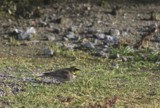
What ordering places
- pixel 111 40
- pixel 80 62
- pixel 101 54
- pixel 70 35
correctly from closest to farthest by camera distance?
1. pixel 80 62
2. pixel 101 54
3. pixel 111 40
4. pixel 70 35

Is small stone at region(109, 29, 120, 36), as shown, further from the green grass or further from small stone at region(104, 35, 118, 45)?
the green grass

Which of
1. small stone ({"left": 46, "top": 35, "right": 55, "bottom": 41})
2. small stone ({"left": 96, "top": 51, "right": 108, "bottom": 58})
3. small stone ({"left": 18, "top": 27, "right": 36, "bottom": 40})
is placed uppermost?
small stone ({"left": 18, "top": 27, "right": 36, "bottom": 40})

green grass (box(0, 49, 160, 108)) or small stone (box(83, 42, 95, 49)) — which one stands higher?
green grass (box(0, 49, 160, 108))

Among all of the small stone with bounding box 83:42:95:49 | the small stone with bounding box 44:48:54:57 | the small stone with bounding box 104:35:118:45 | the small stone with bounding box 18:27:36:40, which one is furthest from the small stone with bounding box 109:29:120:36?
the small stone with bounding box 44:48:54:57

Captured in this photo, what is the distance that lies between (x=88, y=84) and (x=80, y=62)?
1754mm

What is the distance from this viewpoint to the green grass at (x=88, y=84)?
7.35 meters

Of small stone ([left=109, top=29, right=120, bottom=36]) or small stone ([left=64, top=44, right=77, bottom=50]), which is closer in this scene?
small stone ([left=64, top=44, right=77, bottom=50])

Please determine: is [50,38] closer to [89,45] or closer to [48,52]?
[89,45]

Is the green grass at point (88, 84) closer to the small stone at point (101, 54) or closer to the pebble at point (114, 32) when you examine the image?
the small stone at point (101, 54)

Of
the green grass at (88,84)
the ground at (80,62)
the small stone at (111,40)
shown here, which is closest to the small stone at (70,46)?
the ground at (80,62)

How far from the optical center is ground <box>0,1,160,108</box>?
7.50 metres

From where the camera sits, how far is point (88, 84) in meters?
8.18

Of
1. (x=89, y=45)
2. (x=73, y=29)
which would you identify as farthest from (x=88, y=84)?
(x=73, y=29)

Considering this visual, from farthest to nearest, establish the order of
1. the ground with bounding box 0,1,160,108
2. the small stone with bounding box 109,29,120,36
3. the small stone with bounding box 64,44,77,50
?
the small stone with bounding box 109,29,120,36 → the small stone with bounding box 64,44,77,50 → the ground with bounding box 0,1,160,108
